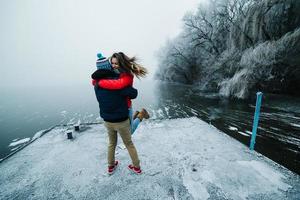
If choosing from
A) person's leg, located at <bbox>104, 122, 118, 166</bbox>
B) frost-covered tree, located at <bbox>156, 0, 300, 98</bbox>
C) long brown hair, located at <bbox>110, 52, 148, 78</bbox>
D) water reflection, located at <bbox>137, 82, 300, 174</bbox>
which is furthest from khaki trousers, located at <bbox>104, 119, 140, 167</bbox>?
frost-covered tree, located at <bbox>156, 0, 300, 98</bbox>

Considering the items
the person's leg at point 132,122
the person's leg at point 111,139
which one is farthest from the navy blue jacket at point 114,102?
the person's leg at point 132,122

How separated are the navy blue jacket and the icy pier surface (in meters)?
1.10

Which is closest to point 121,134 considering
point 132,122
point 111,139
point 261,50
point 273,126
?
point 111,139

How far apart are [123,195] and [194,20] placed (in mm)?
23952

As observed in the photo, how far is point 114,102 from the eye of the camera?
2.34 m

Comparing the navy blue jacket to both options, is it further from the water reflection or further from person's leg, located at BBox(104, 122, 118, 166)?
the water reflection

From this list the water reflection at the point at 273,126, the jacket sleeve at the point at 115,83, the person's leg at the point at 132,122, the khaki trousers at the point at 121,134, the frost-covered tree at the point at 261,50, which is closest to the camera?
the jacket sleeve at the point at 115,83

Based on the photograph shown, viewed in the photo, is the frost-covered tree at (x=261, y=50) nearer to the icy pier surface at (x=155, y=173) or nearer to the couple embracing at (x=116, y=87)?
the icy pier surface at (x=155, y=173)

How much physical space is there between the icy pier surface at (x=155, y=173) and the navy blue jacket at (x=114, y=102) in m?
1.10

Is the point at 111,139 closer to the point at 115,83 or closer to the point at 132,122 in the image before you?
the point at 132,122

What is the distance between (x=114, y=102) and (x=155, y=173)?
144 cm

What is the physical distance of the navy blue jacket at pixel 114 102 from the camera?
2311 millimetres

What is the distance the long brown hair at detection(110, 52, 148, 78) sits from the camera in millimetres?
2301

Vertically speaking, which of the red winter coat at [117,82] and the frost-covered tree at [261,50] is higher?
the frost-covered tree at [261,50]
